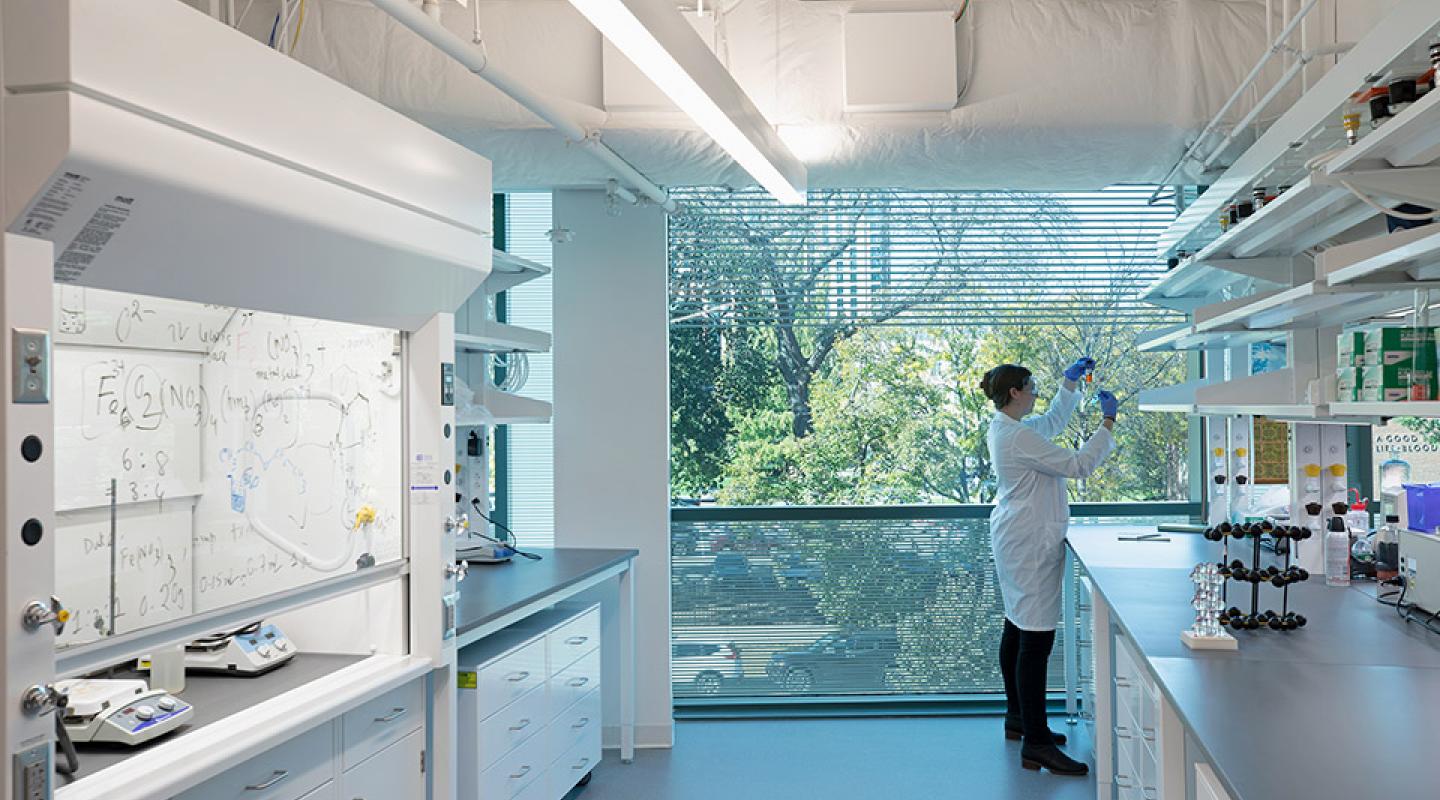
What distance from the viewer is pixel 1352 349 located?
8.45 ft

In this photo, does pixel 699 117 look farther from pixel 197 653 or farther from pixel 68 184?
pixel 197 653

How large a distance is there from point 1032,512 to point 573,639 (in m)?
1.86

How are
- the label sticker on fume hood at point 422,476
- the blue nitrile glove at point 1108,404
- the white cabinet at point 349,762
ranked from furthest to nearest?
the blue nitrile glove at point 1108,404 → the label sticker on fume hood at point 422,476 → the white cabinet at point 349,762

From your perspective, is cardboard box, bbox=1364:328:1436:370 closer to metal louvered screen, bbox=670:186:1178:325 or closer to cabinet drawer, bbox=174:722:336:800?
cabinet drawer, bbox=174:722:336:800

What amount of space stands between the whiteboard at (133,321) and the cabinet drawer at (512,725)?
4.48ft

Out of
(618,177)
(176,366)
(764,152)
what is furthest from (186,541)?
(618,177)

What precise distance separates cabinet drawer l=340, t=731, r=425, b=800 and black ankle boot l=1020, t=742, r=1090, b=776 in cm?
244

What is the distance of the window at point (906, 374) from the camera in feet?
16.9

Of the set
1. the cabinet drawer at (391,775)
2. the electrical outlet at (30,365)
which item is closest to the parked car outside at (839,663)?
the cabinet drawer at (391,775)

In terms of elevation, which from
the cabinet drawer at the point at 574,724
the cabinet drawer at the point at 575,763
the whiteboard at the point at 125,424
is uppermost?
the whiteboard at the point at 125,424

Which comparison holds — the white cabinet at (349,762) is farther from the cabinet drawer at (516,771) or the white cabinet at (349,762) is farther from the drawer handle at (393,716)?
the cabinet drawer at (516,771)

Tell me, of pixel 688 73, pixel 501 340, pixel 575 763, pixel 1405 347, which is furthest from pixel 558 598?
pixel 1405 347

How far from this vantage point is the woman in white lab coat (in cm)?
430

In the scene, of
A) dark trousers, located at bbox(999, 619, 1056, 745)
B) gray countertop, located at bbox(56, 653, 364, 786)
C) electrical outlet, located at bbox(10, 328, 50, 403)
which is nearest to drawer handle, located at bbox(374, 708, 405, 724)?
gray countertop, located at bbox(56, 653, 364, 786)
